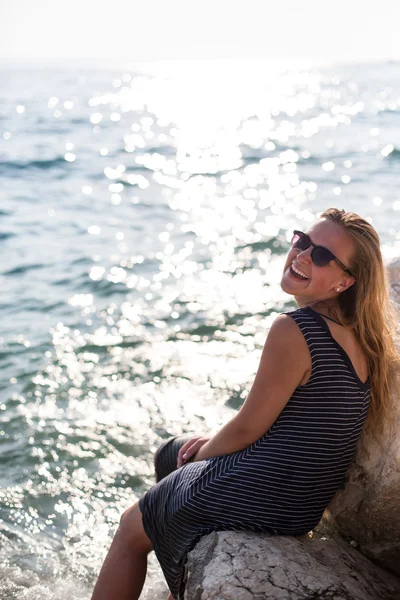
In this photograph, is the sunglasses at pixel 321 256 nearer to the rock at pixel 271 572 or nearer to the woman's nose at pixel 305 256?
the woman's nose at pixel 305 256

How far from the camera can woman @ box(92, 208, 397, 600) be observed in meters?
3.08

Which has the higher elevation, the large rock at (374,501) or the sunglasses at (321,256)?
the sunglasses at (321,256)

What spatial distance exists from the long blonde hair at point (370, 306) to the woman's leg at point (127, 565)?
1.15 m

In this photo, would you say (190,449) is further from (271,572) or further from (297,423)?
(271,572)

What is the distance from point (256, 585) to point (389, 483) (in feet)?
2.72

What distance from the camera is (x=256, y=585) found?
282 centimetres

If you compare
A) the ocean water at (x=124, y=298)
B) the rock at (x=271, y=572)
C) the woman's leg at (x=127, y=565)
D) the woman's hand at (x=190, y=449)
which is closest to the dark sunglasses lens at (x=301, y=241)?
the woman's hand at (x=190, y=449)

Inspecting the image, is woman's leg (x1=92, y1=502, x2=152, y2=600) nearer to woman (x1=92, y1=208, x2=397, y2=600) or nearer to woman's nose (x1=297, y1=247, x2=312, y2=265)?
woman (x1=92, y1=208, x2=397, y2=600)

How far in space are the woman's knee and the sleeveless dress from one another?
12 centimetres

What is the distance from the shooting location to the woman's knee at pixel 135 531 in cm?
331

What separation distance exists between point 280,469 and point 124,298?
581 cm

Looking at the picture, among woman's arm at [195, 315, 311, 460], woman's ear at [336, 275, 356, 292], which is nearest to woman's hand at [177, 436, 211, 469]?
woman's arm at [195, 315, 311, 460]

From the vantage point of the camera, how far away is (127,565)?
3.33m

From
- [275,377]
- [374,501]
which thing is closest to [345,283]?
[275,377]
